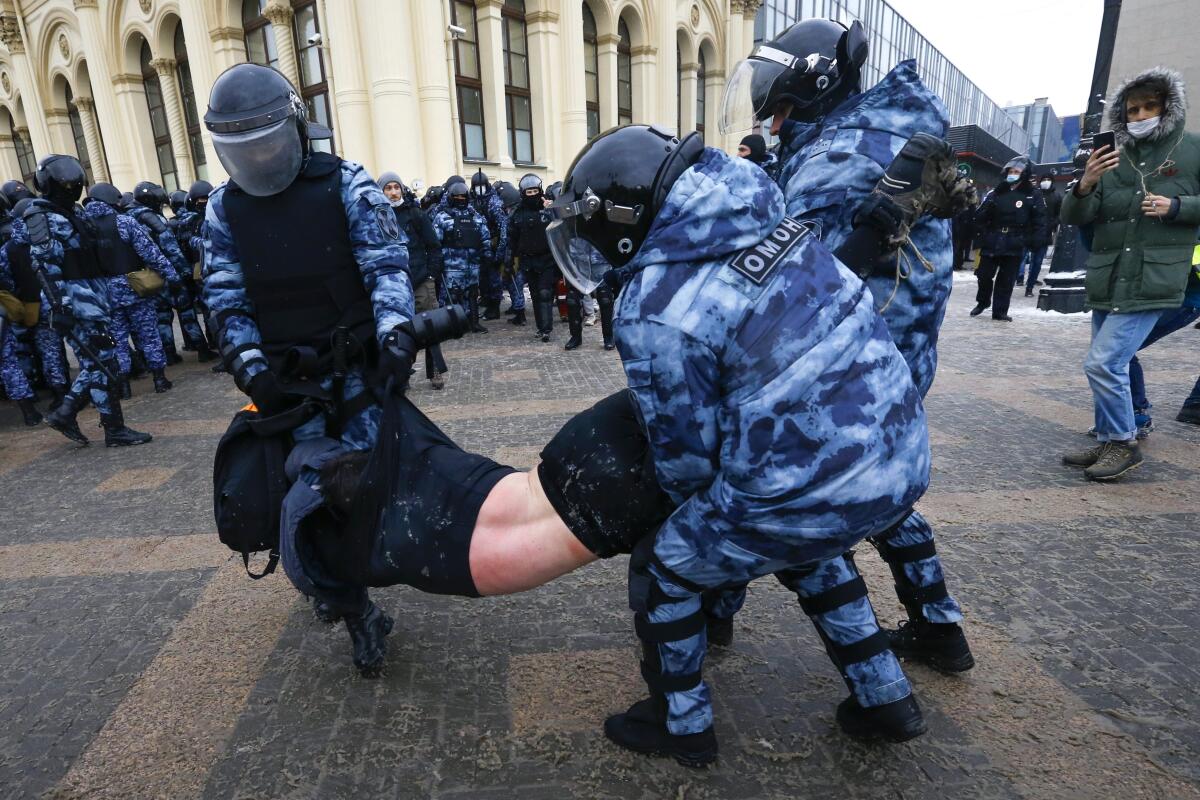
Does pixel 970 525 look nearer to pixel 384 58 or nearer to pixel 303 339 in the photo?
pixel 303 339

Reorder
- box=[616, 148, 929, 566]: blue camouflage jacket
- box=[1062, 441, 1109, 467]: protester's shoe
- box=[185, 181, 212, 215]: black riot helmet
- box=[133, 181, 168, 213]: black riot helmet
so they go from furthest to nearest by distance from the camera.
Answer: box=[185, 181, 212, 215]: black riot helmet → box=[133, 181, 168, 213]: black riot helmet → box=[1062, 441, 1109, 467]: protester's shoe → box=[616, 148, 929, 566]: blue camouflage jacket

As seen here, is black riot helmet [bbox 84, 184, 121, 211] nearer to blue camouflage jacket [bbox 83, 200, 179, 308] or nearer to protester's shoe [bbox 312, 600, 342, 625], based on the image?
blue camouflage jacket [bbox 83, 200, 179, 308]

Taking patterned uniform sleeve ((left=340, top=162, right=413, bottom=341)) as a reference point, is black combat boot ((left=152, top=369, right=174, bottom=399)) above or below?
below

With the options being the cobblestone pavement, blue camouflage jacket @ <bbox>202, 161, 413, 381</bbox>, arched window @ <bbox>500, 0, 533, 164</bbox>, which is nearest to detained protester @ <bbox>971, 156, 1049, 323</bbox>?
the cobblestone pavement

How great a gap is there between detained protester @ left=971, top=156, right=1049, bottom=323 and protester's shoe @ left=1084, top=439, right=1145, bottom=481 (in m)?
6.11

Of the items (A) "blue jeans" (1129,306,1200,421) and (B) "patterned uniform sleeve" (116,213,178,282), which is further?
(B) "patterned uniform sleeve" (116,213,178,282)

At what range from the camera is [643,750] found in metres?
2.04

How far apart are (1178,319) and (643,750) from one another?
475cm

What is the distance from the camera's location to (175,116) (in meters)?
23.2

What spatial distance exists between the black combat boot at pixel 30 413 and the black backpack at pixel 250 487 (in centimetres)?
581

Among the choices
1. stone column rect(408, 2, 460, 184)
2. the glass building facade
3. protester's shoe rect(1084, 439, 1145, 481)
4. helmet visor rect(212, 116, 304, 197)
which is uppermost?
the glass building facade

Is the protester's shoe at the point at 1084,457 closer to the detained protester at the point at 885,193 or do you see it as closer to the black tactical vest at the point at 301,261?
the detained protester at the point at 885,193

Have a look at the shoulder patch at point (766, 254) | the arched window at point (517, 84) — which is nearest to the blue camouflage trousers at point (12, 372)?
the shoulder patch at point (766, 254)

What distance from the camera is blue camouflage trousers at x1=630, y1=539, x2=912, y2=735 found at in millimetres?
1857
